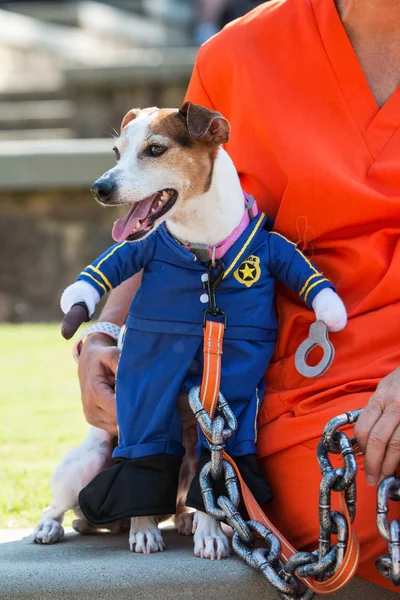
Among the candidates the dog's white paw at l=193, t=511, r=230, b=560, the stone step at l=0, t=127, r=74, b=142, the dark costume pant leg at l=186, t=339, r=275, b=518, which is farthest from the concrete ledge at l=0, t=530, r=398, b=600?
the stone step at l=0, t=127, r=74, b=142

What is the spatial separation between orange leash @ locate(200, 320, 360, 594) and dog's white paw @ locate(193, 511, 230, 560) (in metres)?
0.10

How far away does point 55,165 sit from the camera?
5777mm

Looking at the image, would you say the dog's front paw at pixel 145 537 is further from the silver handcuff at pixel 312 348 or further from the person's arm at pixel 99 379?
the silver handcuff at pixel 312 348

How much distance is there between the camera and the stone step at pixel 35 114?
7254 mm

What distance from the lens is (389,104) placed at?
2145 mm

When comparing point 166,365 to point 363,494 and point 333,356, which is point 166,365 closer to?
point 333,356

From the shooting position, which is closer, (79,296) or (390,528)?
(390,528)

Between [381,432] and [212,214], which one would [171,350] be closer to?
[212,214]

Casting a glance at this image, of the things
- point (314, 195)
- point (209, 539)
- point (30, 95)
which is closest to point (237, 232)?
point (314, 195)

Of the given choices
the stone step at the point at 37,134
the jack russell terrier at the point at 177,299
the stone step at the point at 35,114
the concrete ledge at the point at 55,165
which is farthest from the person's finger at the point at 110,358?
the stone step at the point at 35,114

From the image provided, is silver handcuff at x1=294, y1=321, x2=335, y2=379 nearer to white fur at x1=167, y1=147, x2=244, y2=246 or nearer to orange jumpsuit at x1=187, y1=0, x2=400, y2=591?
orange jumpsuit at x1=187, y1=0, x2=400, y2=591

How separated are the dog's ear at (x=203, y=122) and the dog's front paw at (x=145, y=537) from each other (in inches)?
31.1

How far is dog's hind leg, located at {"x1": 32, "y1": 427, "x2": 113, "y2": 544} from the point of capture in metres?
A: 2.28

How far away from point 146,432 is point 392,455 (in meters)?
0.51
